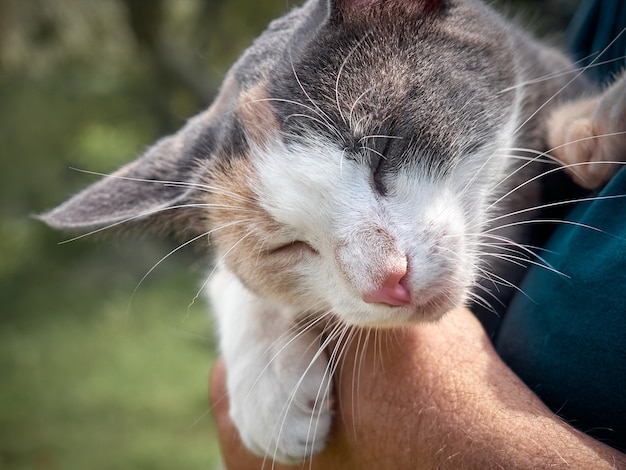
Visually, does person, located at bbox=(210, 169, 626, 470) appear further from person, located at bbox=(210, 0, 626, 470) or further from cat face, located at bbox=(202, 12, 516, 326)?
cat face, located at bbox=(202, 12, 516, 326)

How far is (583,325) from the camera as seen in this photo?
38.0 inches

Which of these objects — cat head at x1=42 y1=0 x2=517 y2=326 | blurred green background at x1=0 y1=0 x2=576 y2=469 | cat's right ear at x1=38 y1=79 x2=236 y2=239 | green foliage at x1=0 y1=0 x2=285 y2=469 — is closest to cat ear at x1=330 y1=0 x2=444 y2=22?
cat head at x1=42 y1=0 x2=517 y2=326

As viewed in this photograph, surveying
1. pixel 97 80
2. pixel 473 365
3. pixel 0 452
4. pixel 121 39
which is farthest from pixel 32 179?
pixel 473 365

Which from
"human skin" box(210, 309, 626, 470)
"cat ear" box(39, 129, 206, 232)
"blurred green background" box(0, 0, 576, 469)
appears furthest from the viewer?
"blurred green background" box(0, 0, 576, 469)

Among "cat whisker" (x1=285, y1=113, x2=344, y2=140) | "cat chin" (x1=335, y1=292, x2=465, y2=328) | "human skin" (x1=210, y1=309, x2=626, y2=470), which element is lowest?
"human skin" (x1=210, y1=309, x2=626, y2=470)

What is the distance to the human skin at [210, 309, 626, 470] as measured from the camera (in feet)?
2.88

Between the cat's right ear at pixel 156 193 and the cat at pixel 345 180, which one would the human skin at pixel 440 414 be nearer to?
the cat at pixel 345 180

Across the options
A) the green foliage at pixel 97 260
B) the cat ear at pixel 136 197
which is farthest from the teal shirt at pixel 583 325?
the green foliage at pixel 97 260

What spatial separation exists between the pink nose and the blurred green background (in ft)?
7.58

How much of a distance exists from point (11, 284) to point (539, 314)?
470 cm

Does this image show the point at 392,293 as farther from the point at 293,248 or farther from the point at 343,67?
the point at 343,67

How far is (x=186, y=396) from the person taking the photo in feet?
12.7

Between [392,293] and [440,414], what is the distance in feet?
0.70

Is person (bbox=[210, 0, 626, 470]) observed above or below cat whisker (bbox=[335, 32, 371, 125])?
below
